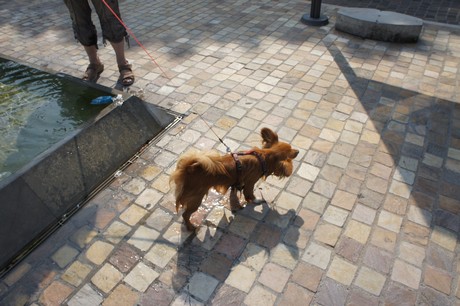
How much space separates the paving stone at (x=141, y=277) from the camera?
326 centimetres

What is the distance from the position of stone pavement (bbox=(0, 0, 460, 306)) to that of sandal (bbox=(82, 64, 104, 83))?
0.19 metres

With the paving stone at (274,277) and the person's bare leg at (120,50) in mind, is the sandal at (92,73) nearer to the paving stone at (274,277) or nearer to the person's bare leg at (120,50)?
the person's bare leg at (120,50)

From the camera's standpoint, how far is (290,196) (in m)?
4.12

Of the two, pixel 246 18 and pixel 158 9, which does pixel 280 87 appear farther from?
pixel 158 9

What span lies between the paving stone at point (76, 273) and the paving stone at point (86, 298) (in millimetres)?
107

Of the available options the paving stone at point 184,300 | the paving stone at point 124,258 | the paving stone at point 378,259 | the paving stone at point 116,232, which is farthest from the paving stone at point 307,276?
the paving stone at point 116,232

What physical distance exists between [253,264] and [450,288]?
190 cm

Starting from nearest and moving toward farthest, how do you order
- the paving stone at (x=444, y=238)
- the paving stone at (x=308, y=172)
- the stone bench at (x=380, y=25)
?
the paving stone at (x=444, y=238), the paving stone at (x=308, y=172), the stone bench at (x=380, y=25)

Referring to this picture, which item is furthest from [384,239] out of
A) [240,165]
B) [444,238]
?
[240,165]

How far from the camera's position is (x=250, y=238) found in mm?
3674

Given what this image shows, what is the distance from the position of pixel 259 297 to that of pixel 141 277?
1.19 m

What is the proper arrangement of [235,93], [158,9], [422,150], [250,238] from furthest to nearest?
[158,9] → [235,93] → [422,150] → [250,238]

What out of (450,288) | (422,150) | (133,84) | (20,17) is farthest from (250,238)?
(20,17)

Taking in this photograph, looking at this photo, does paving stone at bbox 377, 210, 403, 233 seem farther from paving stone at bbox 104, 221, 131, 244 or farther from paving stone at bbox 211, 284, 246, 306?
paving stone at bbox 104, 221, 131, 244
